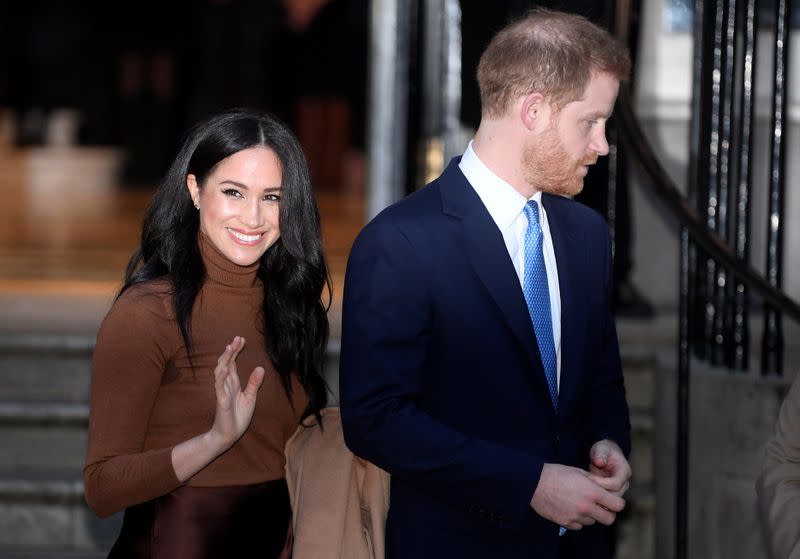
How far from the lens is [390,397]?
241 cm

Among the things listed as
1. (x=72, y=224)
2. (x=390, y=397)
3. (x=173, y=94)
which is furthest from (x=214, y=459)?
(x=173, y=94)

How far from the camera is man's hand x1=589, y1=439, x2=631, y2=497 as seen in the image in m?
2.48

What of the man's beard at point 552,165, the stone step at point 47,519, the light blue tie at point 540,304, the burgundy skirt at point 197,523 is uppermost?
the man's beard at point 552,165

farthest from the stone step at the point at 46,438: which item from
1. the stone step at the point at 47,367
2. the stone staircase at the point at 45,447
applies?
the stone step at the point at 47,367

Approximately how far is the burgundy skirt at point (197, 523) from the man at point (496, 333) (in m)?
0.31

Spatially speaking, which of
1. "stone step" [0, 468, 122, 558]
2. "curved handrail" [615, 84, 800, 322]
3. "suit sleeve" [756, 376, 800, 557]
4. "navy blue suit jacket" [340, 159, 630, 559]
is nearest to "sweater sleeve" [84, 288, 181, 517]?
"navy blue suit jacket" [340, 159, 630, 559]

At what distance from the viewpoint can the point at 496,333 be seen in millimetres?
2479

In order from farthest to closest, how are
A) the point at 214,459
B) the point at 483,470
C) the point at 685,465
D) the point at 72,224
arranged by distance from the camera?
the point at 72,224 < the point at 685,465 < the point at 214,459 < the point at 483,470

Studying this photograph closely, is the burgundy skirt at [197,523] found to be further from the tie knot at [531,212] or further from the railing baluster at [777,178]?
the railing baluster at [777,178]

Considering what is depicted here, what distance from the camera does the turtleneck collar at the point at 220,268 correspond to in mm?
2812

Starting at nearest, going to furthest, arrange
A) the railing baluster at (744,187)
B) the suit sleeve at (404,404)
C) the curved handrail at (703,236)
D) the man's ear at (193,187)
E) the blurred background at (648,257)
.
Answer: the suit sleeve at (404,404) → the man's ear at (193,187) → the curved handrail at (703,236) → the blurred background at (648,257) → the railing baluster at (744,187)

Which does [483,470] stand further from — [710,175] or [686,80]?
[686,80]

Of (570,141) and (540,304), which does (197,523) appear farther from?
(570,141)

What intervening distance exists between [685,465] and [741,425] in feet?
0.69
